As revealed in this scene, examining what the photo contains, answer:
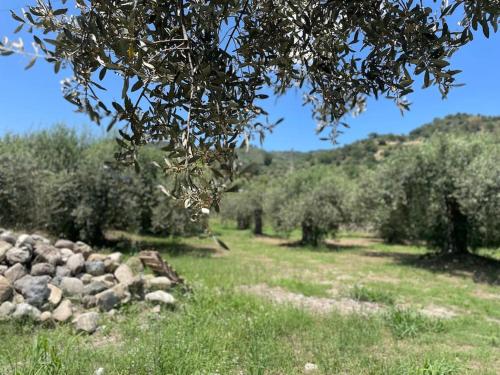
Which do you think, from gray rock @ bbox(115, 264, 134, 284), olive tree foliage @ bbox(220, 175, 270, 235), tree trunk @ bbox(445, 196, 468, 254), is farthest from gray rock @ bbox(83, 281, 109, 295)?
olive tree foliage @ bbox(220, 175, 270, 235)

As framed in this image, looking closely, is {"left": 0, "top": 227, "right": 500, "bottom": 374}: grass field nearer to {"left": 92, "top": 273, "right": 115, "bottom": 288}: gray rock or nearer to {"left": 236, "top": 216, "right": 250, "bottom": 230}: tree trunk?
{"left": 92, "top": 273, "right": 115, "bottom": 288}: gray rock

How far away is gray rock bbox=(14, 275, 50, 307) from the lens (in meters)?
6.34

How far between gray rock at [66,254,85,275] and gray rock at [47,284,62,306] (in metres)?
0.94

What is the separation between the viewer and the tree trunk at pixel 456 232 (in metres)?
16.7

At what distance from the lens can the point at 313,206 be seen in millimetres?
24266

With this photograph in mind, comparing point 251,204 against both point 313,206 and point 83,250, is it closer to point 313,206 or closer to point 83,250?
point 313,206

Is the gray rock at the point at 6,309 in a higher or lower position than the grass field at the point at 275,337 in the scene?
higher

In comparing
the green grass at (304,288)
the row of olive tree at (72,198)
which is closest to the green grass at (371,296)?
the green grass at (304,288)

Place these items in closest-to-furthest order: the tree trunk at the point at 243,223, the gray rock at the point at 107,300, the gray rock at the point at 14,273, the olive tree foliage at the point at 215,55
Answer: the olive tree foliage at the point at 215,55 < the gray rock at the point at 107,300 < the gray rock at the point at 14,273 < the tree trunk at the point at 243,223

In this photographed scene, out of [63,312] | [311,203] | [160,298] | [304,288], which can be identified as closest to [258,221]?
[311,203]

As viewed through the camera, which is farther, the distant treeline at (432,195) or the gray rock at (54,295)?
the distant treeline at (432,195)

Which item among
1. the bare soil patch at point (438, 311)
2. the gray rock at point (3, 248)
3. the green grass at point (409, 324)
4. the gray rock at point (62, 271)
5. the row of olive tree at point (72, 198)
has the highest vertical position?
the row of olive tree at point (72, 198)

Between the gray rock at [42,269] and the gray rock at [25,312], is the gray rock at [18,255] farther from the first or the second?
the gray rock at [25,312]

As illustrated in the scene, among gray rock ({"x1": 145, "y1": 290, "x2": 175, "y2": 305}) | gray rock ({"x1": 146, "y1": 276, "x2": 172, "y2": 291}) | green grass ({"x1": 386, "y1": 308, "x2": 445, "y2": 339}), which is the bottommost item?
green grass ({"x1": 386, "y1": 308, "x2": 445, "y2": 339})
